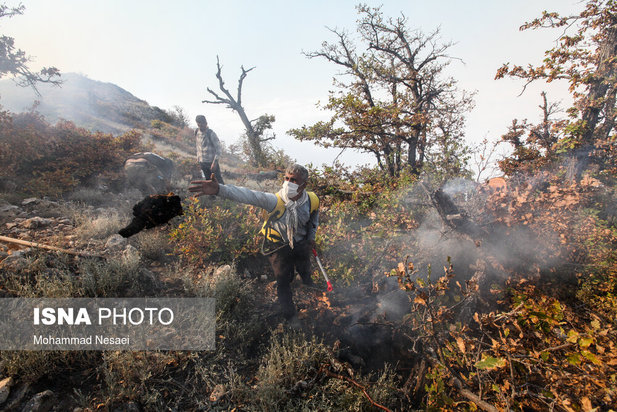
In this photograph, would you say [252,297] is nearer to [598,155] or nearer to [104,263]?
[104,263]

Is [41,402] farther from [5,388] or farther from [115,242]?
[115,242]

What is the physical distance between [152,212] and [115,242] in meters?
2.62

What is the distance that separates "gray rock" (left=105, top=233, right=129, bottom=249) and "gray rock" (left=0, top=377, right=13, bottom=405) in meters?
2.33

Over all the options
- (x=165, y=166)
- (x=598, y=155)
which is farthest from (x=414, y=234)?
(x=165, y=166)

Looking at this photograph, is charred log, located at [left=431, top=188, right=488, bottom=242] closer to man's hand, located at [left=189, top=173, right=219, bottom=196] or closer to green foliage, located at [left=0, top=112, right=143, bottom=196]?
man's hand, located at [left=189, top=173, right=219, bottom=196]

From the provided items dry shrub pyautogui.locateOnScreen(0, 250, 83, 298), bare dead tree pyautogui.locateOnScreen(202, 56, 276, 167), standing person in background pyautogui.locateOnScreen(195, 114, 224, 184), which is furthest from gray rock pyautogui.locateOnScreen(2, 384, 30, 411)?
bare dead tree pyautogui.locateOnScreen(202, 56, 276, 167)

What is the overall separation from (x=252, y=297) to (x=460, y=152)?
6.08 m

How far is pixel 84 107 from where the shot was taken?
77.4ft

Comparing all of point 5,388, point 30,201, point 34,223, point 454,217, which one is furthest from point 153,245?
point 454,217

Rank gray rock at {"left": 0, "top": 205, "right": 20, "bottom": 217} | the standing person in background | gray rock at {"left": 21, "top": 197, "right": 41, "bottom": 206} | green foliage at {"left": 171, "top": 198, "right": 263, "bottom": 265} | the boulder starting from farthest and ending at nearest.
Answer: the standing person in background < gray rock at {"left": 21, "top": 197, "right": 41, "bottom": 206} < gray rock at {"left": 0, "top": 205, "right": 20, "bottom": 217} < green foliage at {"left": 171, "top": 198, "right": 263, "bottom": 265} < the boulder

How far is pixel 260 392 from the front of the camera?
239cm

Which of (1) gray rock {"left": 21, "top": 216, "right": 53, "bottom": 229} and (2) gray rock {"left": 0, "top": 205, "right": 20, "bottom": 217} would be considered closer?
(1) gray rock {"left": 21, "top": 216, "right": 53, "bottom": 229}

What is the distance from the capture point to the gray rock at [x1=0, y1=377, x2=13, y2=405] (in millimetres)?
2125

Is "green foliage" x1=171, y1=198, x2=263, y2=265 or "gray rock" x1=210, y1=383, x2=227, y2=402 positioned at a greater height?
"green foliage" x1=171, y1=198, x2=263, y2=265
